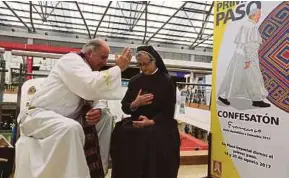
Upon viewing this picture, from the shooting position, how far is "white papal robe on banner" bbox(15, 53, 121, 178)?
1405 millimetres

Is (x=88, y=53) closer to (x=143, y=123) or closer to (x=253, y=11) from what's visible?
(x=143, y=123)

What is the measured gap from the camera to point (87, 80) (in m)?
1.48

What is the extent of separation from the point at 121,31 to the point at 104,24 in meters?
0.97

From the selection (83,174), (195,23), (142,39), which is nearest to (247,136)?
(83,174)

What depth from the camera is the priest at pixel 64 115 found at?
1406 millimetres

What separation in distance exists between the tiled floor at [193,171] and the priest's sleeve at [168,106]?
0.93m

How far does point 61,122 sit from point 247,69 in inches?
43.7

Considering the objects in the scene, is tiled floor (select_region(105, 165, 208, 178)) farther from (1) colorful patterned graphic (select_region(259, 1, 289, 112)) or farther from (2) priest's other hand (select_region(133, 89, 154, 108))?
(1) colorful patterned graphic (select_region(259, 1, 289, 112))

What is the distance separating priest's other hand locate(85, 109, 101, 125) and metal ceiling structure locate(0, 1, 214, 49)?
6.18m

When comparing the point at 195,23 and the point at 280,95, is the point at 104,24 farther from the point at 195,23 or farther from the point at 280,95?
the point at 280,95

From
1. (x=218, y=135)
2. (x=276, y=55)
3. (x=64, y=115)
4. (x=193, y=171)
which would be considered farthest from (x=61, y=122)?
(x=193, y=171)

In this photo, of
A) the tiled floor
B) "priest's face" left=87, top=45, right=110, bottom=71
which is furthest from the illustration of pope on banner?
the tiled floor

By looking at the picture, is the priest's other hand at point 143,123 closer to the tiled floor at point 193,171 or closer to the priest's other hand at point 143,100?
the priest's other hand at point 143,100

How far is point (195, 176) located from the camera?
8.17 feet
